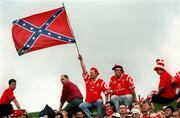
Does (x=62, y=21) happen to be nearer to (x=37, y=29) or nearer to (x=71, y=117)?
(x=37, y=29)

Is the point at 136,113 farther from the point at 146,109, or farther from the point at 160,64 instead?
the point at 160,64

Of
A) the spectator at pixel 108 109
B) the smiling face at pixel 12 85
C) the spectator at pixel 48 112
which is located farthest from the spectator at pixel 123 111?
the smiling face at pixel 12 85

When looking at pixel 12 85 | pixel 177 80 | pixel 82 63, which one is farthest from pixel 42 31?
pixel 177 80

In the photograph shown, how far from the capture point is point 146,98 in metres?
21.8

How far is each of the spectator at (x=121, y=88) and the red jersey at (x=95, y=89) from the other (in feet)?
0.84

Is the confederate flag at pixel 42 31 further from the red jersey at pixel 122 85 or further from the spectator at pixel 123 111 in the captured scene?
the spectator at pixel 123 111

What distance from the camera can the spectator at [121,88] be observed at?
21.1 metres

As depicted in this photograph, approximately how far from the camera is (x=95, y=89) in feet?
71.5

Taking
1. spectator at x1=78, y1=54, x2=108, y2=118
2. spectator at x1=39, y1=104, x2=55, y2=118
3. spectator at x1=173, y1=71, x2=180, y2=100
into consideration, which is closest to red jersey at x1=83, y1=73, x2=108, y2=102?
spectator at x1=78, y1=54, x2=108, y2=118

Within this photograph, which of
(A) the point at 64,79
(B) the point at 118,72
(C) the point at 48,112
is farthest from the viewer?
(A) the point at 64,79

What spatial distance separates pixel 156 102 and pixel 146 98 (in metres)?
0.37

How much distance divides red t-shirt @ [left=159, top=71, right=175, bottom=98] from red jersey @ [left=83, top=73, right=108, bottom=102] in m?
1.60

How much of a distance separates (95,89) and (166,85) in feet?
6.63

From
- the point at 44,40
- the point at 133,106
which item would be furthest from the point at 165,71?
the point at 44,40
